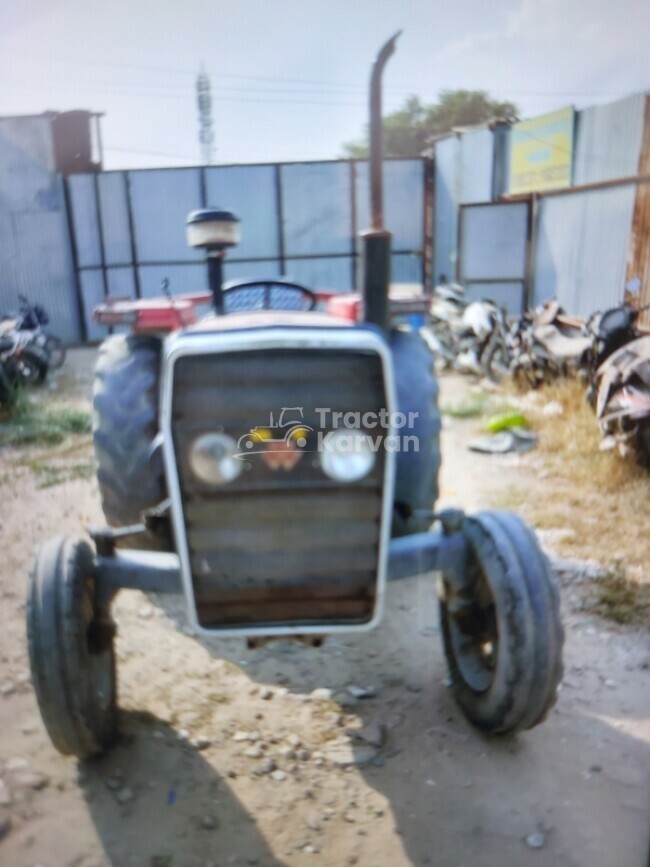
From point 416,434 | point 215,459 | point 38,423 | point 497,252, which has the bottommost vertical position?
point 38,423

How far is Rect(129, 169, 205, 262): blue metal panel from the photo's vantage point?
422 inches

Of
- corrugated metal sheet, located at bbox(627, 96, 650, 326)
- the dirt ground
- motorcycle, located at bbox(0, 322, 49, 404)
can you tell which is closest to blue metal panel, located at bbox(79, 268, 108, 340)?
motorcycle, located at bbox(0, 322, 49, 404)

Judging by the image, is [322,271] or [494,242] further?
[322,271]

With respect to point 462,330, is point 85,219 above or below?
above

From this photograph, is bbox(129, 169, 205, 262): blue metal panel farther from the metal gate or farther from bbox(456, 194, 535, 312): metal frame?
the metal gate

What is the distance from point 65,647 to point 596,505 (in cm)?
288

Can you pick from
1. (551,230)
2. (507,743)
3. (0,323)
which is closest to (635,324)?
(551,230)

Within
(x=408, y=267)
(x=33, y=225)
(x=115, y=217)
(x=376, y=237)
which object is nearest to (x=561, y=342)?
(x=376, y=237)

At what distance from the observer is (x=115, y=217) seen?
1089 cm

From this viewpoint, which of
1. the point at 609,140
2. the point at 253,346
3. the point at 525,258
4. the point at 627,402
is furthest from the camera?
the point at 525,258

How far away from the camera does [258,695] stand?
2.28 metres

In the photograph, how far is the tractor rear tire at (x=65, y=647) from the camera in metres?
1.79

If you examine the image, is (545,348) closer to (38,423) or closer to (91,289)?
(38,423)

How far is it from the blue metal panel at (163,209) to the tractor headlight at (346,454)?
9.72 metres
